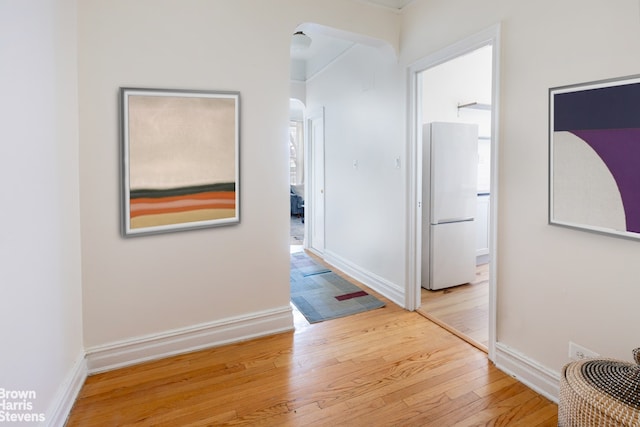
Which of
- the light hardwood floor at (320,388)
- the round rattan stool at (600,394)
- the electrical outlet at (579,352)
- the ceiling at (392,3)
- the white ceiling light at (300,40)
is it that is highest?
the white ceiling light at (300,40)

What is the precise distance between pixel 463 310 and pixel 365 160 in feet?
5.68

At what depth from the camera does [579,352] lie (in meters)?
1.82

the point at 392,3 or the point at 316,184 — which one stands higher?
the point at 392,3

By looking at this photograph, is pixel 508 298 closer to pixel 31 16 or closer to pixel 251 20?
pixel 251 20

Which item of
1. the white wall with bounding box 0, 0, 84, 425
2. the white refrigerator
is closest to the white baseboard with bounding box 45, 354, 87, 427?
the white wall with bounding box 0, 0, 84, 425

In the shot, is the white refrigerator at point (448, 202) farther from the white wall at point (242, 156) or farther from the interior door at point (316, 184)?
the interior door at point (316, 184)

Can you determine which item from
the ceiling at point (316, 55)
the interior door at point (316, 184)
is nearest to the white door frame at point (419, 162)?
the ceiling at point (316, 55)

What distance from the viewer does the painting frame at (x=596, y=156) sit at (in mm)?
1562

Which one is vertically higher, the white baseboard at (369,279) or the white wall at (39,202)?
the white wall at (39,202)

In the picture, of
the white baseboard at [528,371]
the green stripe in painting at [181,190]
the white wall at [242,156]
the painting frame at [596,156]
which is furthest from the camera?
the green stripe in painting at [181,190]

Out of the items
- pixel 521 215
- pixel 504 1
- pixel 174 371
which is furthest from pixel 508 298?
pixel 174 371

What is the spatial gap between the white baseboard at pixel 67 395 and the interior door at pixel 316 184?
3255 millimetres

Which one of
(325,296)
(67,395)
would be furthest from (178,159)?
(325,296)

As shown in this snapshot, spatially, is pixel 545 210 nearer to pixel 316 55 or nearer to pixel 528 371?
pixel 528 371
